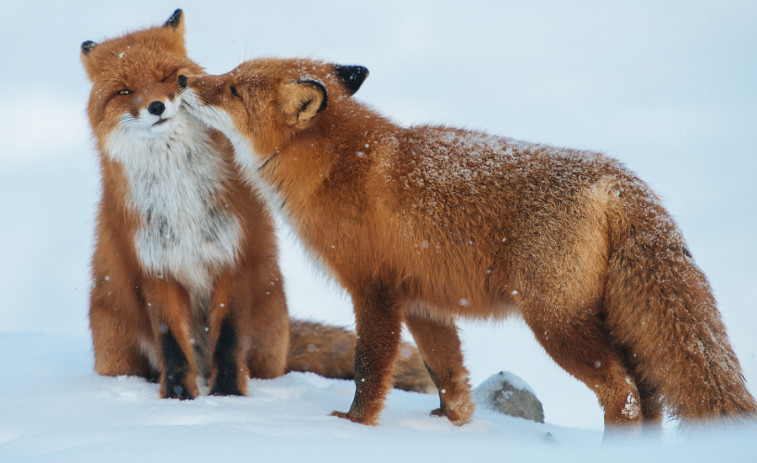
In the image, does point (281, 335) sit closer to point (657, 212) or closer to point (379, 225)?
point (379, 225)

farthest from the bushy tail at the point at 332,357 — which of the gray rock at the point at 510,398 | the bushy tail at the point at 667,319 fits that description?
the bushy tail at the point at 667,319

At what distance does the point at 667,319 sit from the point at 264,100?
2.56 m

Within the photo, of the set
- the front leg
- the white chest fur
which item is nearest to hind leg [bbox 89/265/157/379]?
the white chest fur

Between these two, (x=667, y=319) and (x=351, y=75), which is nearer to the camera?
(x=667, y=319)

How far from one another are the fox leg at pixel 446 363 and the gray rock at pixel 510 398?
113cm

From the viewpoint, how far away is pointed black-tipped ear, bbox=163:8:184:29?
4.69 m

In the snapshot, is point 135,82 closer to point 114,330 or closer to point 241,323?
point 241,323

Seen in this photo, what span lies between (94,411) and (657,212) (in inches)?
127

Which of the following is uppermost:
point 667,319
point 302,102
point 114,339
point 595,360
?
point 302,102

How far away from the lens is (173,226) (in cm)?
431

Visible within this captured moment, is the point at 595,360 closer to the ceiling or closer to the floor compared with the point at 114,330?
closer to the ceiling

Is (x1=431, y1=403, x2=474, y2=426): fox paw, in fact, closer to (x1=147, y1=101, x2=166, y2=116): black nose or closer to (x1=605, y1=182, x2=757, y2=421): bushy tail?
(x1=605, y1=182, x2=757, y2=421): bushy tail

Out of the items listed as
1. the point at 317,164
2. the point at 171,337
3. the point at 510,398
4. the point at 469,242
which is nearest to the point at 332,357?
the point at 510,398

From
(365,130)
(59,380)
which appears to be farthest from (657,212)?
(59,380)
